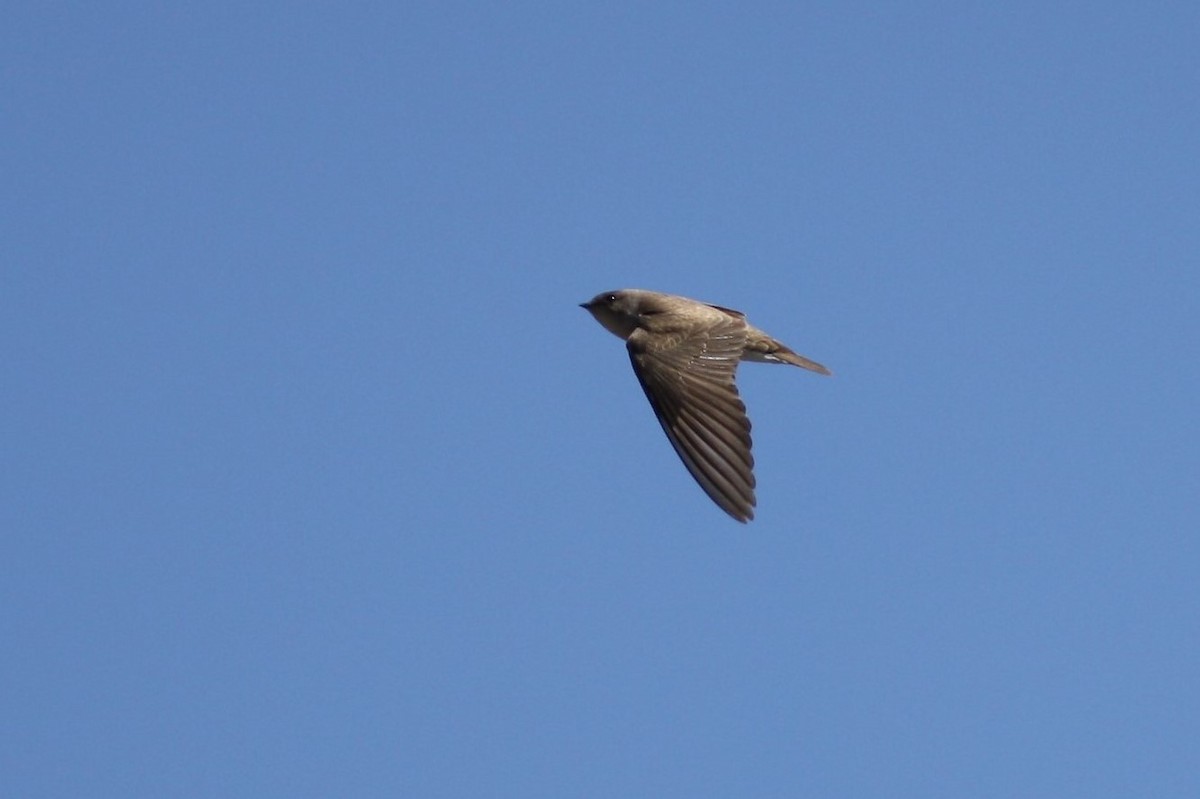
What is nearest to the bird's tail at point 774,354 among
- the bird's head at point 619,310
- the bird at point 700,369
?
the bird at point 700,369

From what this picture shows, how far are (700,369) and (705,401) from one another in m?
0.42

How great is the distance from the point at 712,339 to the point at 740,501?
74.1 inches

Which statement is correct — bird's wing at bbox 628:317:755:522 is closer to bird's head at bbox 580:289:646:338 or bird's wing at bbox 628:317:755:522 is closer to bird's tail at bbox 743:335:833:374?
bird's tail at bbox 743:335:833:374

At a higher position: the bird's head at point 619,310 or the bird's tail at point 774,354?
the bird's head at point 619,310

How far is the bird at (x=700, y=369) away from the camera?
1298 cm

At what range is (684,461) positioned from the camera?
13.1m

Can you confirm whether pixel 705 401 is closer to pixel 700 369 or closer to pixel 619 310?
pixel 700 369

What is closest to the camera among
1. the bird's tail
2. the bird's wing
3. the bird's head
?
the bird's wing

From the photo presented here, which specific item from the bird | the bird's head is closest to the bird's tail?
the bird

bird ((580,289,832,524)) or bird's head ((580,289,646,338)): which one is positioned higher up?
bird's head ((580,289,646,338))

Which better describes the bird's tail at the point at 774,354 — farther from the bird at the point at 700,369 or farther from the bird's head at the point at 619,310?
the bird's head at the point at 619,310

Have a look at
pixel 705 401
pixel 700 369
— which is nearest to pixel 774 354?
pixel 700 369

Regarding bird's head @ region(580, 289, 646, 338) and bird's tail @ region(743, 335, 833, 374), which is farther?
bird's head @ region(580, 289, 646, 338)

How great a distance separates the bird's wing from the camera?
12938mm
